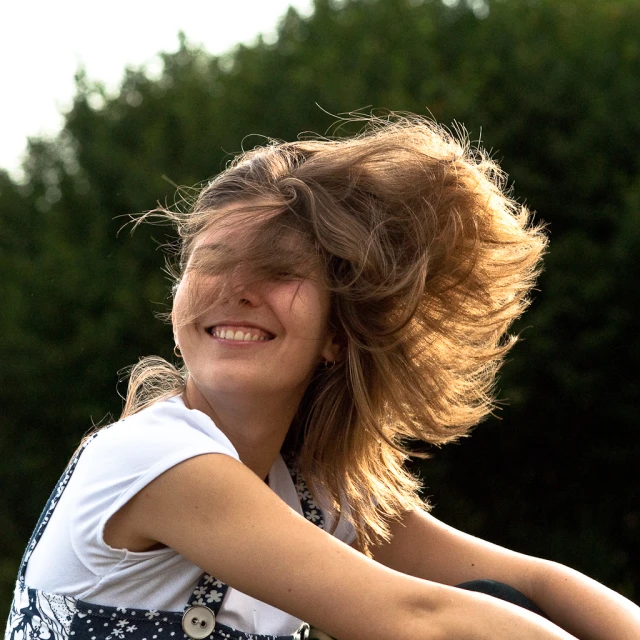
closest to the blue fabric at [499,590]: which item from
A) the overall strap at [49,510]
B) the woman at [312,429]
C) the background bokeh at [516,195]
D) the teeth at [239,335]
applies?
the woman at [312,429]

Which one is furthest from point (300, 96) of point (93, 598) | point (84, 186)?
point (93, 598)

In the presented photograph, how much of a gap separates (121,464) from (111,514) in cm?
9

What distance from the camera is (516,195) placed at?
5.82m

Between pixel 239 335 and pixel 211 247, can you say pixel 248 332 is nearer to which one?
pixel 239 335

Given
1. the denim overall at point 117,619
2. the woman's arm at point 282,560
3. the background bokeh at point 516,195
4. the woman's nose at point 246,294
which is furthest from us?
the background bokeh at point 516,195

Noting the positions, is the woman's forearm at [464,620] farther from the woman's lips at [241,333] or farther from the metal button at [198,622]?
the woman's lips at [241,333]

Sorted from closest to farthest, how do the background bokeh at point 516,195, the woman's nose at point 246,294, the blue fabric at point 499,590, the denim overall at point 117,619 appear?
the denim overall at point 117,619 < the woman's nose at point 246,294 < the blue fabric at point 499,590 < the background bokeh at point 516,195

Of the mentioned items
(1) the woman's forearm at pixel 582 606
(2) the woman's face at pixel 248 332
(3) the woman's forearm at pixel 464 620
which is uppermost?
(2) the woman's face at pixel 248 332

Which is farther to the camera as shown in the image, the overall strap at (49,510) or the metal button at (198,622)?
the overall strap at (49,510)

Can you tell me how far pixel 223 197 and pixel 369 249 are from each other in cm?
35

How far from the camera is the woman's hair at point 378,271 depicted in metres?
2.22

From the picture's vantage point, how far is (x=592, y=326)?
5.73 metres

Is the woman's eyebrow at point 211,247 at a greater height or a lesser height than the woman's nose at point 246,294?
greater

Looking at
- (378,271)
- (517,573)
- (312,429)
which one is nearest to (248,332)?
(378,271)
